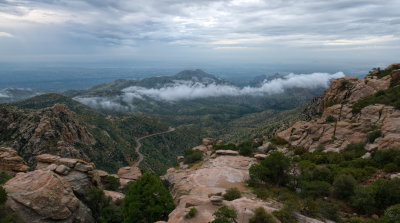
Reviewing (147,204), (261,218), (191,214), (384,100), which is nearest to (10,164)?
(147,204)

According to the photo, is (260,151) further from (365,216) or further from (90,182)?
(90,182)

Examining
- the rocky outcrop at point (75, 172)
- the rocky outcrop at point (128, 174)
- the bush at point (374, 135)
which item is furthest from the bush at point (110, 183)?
the bush at point (374, 135)

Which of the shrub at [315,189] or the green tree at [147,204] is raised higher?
the shrub at [315,189]

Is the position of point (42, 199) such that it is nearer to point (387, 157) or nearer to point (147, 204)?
point (147, 204)

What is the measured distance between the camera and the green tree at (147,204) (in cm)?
2559

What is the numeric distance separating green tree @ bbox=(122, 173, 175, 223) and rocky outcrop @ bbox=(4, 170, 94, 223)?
25.8 feet

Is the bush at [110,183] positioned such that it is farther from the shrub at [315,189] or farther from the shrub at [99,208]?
the shrub at [315,189]

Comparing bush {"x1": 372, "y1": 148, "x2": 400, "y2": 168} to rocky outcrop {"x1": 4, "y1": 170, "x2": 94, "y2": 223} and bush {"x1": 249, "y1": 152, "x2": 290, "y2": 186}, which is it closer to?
bush {"x1": 249, "y1": 152, "x2": 290, "y2": 186}

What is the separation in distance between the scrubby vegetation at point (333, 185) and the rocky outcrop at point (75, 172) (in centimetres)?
2829

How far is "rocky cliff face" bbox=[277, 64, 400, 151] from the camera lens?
36125 millimetres

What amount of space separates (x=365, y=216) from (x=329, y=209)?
4.89 m

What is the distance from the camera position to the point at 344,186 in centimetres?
2556

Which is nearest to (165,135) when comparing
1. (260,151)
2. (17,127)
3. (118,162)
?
(118,162)

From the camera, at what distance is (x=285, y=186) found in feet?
107
